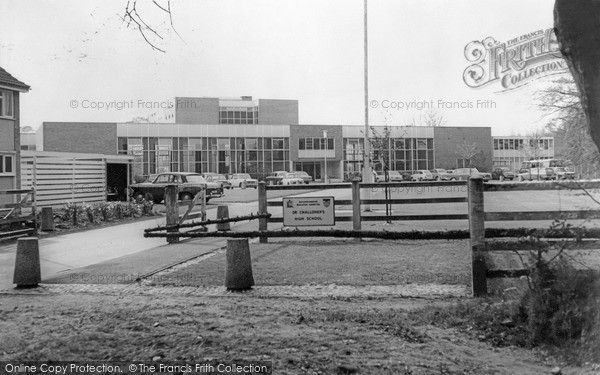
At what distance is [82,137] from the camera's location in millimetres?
65375

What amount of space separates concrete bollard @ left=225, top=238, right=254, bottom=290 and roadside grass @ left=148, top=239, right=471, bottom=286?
1.43 feet

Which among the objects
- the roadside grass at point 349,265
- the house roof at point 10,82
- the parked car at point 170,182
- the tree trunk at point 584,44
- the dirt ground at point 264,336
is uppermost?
the house roof at point 10,82

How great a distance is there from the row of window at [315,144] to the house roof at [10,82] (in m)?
51.2

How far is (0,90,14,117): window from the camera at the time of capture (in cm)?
2227

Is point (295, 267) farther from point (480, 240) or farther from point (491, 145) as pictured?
point (491, 145)

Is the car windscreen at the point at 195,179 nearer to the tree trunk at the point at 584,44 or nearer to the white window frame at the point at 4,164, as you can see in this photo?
the white window frame at the point at 4,164

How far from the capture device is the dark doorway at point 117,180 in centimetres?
2972

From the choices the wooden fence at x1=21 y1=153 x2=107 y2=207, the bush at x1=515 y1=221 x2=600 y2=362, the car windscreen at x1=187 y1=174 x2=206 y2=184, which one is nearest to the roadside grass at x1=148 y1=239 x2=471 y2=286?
the bush at x1=515 y1=221 x2=600 y2=362

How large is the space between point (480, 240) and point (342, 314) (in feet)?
6.35

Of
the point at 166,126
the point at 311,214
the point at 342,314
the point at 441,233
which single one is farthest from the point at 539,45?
the point at 166,126

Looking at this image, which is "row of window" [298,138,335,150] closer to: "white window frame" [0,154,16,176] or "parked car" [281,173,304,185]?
"parked car" [281,173,304,185]

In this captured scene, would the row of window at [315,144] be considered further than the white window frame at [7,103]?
Yes

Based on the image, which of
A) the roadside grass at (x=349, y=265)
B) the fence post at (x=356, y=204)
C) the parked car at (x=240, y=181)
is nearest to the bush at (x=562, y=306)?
the roadside grass at (x=349, y=265)

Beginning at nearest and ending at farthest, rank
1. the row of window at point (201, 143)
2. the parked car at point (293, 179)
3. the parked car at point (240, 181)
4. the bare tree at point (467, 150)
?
the parked car at point (293, 179) < the parked car at point (240, 181) < the row of window at point (201, 143) < the bare tree at point (467, 150)
